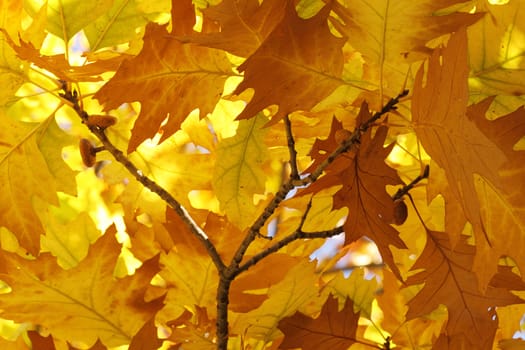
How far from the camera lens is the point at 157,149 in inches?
51.9

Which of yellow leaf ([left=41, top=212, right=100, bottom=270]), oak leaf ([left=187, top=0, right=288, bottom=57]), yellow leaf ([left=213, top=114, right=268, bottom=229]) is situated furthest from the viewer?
yellow leaf ([left=41, top=212, right=100, bottom=270])

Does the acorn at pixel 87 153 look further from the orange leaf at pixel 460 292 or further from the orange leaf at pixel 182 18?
the orange leaf at pixel 460 292

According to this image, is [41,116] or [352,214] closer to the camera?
[352,214]

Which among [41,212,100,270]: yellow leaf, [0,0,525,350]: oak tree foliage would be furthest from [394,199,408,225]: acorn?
[41,212,100,270]: yellow leaf

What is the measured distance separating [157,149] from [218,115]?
12 cm

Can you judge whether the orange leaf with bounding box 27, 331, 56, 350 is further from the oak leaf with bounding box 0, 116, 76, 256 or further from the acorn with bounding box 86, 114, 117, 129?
the acorn with bounding box 86, 114, 117, 129

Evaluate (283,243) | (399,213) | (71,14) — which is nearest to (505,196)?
(399,213)

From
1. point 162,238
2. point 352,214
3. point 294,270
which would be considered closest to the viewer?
point 352,214

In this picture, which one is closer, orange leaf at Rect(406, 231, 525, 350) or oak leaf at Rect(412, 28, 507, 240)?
oak leaf at Rect(412, 28, 507, 240)

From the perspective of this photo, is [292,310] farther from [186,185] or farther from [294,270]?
[186,185]

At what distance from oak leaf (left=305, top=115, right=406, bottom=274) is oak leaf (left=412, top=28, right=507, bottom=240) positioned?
112mm

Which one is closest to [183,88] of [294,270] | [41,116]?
[294,270]

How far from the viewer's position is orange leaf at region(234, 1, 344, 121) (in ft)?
2.62

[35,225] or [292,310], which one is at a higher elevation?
[35,225]
